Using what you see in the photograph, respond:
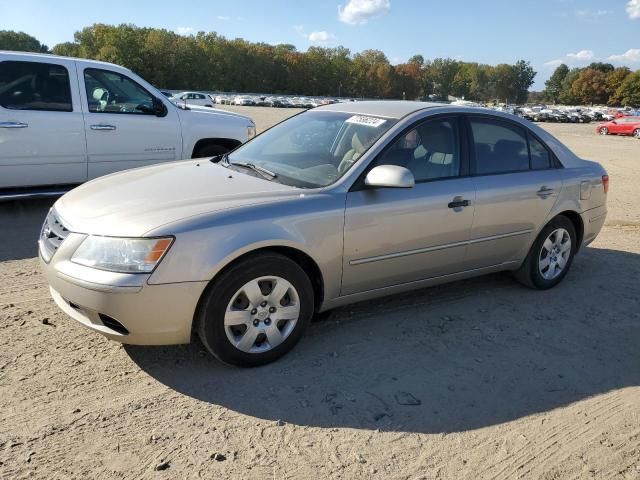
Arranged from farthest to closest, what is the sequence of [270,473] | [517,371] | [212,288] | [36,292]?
[36,292], [517,371], [212,288], [270,473]

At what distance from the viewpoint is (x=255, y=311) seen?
136 inches

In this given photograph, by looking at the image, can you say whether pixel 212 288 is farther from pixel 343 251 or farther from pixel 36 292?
pixel 36 292

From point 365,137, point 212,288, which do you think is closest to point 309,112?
point 365,137

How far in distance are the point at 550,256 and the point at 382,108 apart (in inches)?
83.9

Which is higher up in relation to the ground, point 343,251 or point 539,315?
point 343,251

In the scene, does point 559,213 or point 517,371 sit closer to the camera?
point 517,371

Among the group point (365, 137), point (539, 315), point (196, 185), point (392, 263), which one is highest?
point (365, 137)

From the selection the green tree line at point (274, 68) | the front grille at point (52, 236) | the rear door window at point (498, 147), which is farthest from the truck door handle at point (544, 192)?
the green tree line at point (274, 68)

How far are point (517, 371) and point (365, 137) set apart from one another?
1.93 m

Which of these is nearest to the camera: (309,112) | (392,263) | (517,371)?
(517,371)

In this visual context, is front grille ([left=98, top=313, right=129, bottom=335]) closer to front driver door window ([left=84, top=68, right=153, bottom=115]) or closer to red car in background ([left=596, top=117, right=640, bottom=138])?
front driver door window ([left=84, top=68, right=153, bottom=115])

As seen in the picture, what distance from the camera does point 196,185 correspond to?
3.82m

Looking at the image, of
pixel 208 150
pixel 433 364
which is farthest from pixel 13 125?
pixel 433 364

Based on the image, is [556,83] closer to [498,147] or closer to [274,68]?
[274,68]
